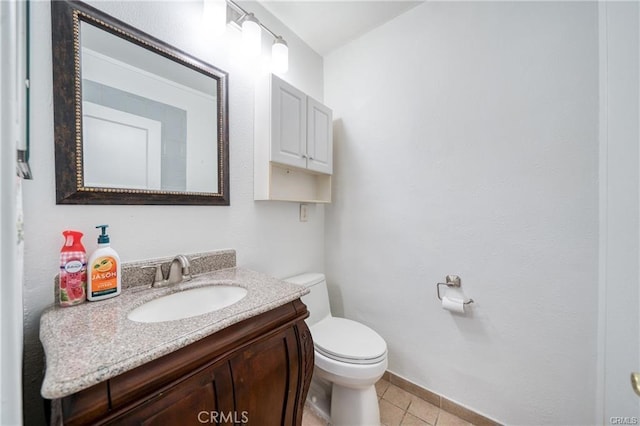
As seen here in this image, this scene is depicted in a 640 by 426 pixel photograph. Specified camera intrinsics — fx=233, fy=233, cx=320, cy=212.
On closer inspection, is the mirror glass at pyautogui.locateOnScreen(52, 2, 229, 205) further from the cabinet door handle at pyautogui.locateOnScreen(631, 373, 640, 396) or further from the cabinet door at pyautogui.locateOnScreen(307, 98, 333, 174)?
the cabinet door handle at pyautogui.locateOnScreen(631, 373, 640, 396)

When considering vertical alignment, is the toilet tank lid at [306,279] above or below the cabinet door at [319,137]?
below

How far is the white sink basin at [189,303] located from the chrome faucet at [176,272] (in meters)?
0.08

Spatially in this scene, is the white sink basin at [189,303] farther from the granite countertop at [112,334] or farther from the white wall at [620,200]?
the white wall at [620,200]

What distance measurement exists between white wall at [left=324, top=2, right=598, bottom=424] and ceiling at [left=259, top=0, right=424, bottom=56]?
8 centimetres

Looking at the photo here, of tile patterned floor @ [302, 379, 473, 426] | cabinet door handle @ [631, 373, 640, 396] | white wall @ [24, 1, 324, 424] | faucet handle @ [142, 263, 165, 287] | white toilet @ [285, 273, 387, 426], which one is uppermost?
white wall @ [24, 1, 324, 424]

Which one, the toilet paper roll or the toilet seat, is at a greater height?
the toilet paper roll

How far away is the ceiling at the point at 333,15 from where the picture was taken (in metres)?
1.47

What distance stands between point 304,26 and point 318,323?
2055 mm

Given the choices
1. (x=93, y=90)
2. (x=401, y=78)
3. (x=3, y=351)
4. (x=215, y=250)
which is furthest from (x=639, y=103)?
(x=93, y=90)

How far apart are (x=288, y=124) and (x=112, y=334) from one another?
124 cm

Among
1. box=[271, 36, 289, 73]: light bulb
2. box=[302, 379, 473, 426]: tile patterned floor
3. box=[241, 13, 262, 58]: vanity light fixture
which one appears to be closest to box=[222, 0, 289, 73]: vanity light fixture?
box=[241, 13, 262, 58]: vanity light fixture

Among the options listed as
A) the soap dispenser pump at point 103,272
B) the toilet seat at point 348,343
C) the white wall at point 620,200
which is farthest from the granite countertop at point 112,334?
the white wall at point 620,200

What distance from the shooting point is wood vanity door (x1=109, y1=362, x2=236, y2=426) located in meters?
0.54

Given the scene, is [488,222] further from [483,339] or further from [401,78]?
[401,78]
